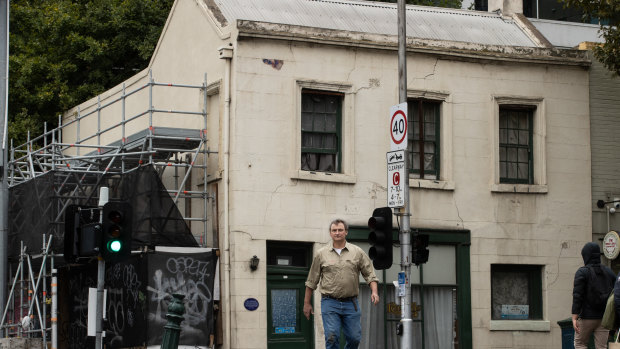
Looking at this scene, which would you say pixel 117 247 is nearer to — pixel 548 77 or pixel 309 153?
pixel 309 153

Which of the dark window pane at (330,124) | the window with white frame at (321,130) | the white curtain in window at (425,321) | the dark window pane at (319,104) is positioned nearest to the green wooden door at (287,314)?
the white curtain in window at (425,321)

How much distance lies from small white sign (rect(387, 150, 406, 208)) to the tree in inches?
238

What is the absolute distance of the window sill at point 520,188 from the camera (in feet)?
74.6

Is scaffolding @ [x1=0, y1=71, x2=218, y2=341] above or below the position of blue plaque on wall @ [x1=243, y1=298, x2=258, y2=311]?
above

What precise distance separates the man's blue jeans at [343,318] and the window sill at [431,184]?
7.56 meters

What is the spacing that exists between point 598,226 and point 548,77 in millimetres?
3322

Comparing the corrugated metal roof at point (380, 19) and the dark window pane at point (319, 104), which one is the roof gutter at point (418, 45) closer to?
the corrugated metal roof at point (380, 19)

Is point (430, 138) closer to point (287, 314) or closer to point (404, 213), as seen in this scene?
point (287, 314)

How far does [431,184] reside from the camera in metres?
22.2

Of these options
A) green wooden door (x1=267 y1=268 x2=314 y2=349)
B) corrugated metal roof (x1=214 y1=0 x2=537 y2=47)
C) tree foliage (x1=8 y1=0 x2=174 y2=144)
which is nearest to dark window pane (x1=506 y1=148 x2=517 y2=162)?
corrugated metal roof (x1=214 y1=0 x2=537 y2=47)

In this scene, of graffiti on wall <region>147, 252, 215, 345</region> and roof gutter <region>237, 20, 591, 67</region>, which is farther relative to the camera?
roof gutter <region>237, 20, 591, 67</region>

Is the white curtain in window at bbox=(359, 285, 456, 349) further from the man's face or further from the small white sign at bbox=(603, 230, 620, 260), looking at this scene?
the man's face

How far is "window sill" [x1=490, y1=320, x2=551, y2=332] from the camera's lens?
22.4 meters

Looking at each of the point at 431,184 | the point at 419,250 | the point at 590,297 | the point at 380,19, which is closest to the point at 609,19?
the point at 431,184
